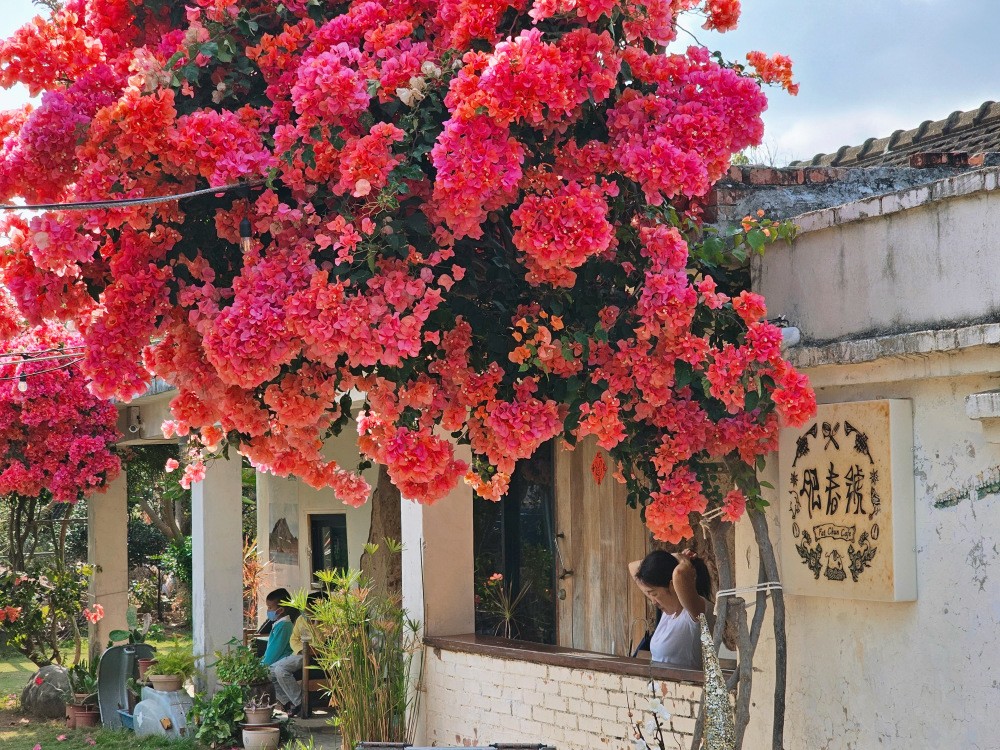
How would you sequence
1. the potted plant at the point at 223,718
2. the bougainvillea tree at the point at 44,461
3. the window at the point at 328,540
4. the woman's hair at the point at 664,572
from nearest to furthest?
the woman's hair at the point at 664,572
the potted plant at the point at 223,718
the bougainvillea tree at the point at 44,461
the window at the point at 328,540

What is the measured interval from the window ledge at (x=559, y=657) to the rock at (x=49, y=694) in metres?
6.89

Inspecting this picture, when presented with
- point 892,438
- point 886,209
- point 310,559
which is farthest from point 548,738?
point 310,559

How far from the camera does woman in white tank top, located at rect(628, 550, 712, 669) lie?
7.05m

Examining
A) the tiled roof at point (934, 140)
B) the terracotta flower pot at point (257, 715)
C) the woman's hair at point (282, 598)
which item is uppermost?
the tiled roof at point (934, 140)

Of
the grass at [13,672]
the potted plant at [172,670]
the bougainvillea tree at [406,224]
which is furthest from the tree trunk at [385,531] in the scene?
the grass at [13,672]

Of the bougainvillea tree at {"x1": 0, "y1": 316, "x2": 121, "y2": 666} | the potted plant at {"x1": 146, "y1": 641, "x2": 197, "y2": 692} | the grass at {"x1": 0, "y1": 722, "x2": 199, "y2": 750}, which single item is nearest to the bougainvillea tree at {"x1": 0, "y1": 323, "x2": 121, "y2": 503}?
the bougainvillea tree at {"x1": 0, "y1": 316, "x2": 121, "y2": 666}

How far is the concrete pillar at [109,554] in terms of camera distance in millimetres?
16469

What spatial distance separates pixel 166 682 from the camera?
39.1 feet

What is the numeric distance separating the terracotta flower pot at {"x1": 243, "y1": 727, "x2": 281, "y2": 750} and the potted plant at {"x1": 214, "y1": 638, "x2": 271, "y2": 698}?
57 centimetres

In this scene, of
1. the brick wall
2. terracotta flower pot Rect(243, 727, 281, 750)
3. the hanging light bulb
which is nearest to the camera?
the hanging light bulb

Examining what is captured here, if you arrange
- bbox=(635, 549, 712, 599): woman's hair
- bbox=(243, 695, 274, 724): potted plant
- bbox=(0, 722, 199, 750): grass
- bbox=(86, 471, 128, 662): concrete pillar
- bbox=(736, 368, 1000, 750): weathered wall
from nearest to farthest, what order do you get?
bbox=(736, 368, 1000, 750): weathered wall < bbox=(635, 549, 712, 599): woman's hair < bbox=(243, 695, 274, 724): potted plant < bbox=(0, 722, 199, 750): grass < bbox=(86, 471, 128, 662): concrete pillar

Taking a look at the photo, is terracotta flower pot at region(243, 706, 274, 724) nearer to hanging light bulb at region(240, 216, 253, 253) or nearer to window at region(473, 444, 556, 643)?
window at region(473, 444, 556, 643)

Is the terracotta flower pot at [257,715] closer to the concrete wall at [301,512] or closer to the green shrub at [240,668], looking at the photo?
the green shrub at [240,668]

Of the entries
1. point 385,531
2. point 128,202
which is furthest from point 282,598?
point 128,202
